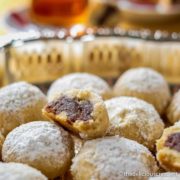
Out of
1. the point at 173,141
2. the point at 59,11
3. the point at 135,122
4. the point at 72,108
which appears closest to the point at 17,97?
the point at 72,108

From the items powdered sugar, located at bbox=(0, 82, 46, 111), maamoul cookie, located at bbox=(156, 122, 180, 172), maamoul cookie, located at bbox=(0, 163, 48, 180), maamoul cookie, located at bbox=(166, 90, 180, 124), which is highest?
powdered sugar, located at bbox=(0, 82, 46, 111)

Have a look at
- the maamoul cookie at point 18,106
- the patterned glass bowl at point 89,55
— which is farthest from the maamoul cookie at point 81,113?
the patterned glass bowl at point 89,55

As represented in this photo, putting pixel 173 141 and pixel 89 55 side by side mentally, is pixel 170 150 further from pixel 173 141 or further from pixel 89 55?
pixel 89 55

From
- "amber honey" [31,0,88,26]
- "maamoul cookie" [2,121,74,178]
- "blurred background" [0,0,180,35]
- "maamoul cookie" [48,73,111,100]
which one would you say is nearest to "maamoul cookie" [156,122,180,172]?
"maamoul cookie" [2,121,74,178]

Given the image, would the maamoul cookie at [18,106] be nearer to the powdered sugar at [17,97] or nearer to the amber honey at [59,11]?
the powdered sugar at [17,97]

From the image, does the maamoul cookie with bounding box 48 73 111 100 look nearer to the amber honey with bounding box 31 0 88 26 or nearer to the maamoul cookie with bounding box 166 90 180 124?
the maamoul cookie with bounding box 166 90 180 124

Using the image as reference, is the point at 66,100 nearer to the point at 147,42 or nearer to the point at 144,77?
the point at 144,77

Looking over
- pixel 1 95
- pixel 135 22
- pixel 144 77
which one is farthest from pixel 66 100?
pixel 135 22

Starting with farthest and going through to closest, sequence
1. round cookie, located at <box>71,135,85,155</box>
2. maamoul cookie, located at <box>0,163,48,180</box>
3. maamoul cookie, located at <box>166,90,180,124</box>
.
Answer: maamoul cookie, located at <box>166,90,180,124</box>, round cookie, located at <box>71,135,85,155</box>, maamoul cookie, located at <box>0,163,48,180</box>
